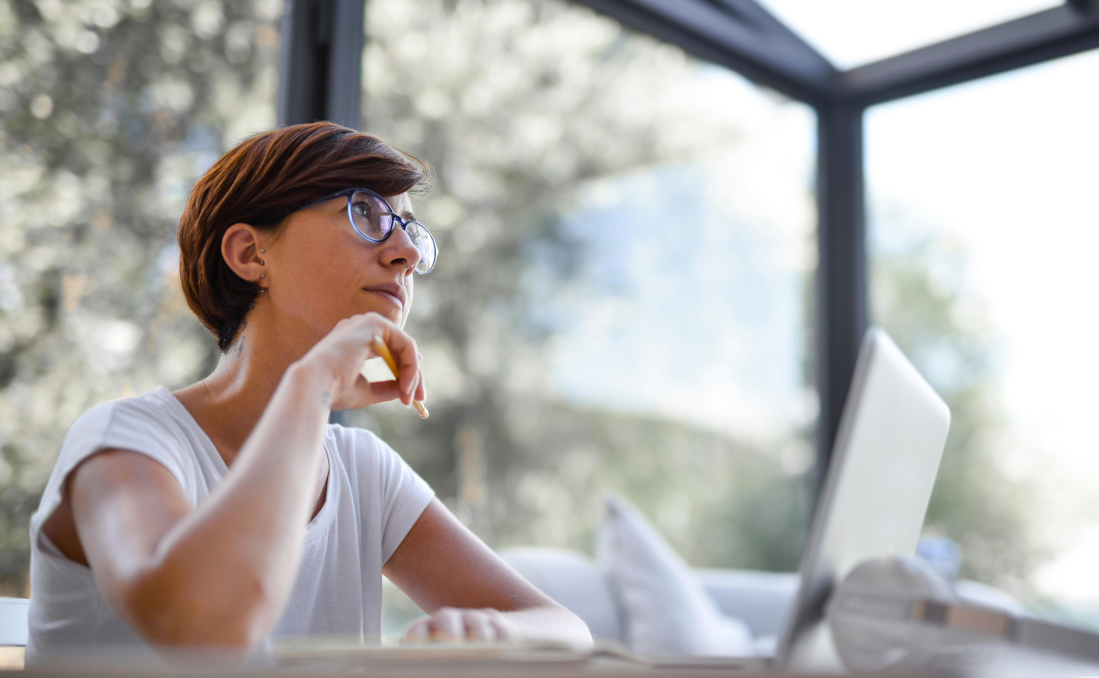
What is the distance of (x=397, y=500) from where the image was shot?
1338mm

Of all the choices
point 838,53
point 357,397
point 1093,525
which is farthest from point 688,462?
point 357,397

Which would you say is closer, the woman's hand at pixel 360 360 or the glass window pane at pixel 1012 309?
the woman's hand at pixel 360 360

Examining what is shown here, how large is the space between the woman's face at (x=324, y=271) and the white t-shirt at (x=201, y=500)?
0.73 feet

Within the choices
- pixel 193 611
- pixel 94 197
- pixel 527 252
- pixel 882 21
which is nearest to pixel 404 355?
pixel 193 611

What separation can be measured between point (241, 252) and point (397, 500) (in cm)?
48

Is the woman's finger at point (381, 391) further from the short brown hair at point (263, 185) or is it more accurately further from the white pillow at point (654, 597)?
the white pillow at point (654, 597)

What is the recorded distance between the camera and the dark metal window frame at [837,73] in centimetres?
308

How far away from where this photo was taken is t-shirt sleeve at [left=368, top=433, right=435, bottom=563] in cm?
132

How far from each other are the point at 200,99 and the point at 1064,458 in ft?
10.8

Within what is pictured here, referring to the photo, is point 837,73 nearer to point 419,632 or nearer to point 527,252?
point 527,252

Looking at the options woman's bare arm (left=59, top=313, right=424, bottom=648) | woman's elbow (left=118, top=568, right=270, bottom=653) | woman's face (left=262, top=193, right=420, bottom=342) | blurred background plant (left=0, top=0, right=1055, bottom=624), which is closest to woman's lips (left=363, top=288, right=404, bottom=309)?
woman's face (left=262, top=193, right=420, bottom=342)

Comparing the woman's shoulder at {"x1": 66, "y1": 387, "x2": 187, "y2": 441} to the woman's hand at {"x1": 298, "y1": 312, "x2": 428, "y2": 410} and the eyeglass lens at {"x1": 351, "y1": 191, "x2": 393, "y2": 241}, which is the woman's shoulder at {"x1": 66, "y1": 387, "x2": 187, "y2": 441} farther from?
the eyeglass lens at {"x1": 351, "y1": 191, "x2": 393, "y2": 241}

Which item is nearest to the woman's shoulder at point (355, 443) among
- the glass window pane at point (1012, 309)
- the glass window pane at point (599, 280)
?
the glass window pane at point (599, 280)

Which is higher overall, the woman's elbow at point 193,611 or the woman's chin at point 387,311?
the woman's chin at point 387,311
